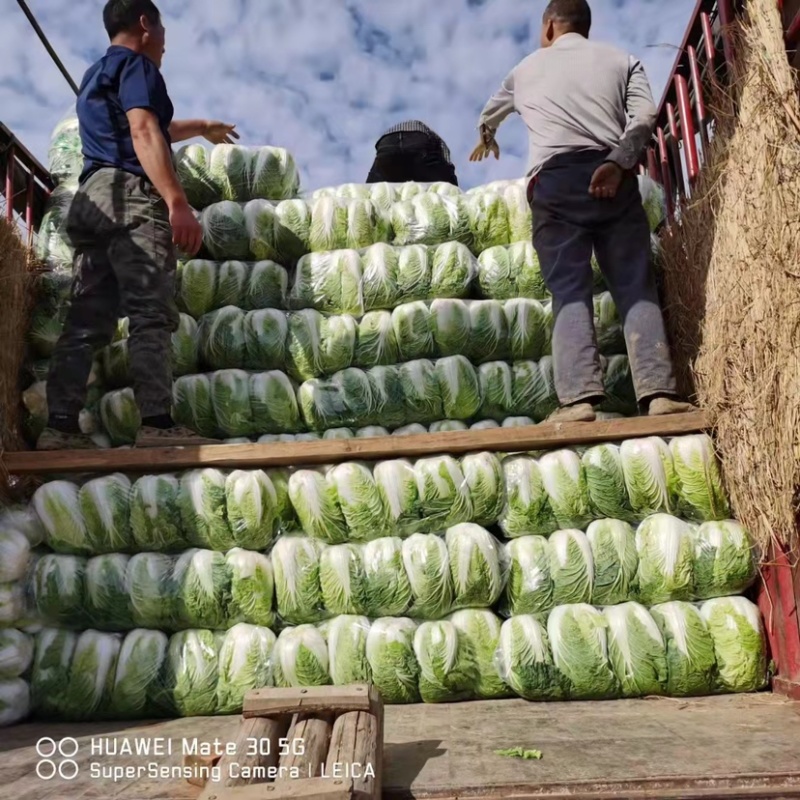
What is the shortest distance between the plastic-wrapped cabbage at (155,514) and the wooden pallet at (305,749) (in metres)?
0.93

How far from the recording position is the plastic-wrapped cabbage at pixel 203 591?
2.47 m

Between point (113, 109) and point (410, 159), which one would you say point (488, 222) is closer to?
point (113, 109)

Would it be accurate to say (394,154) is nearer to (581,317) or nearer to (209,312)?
(209,312)

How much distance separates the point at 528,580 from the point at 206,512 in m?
1.11

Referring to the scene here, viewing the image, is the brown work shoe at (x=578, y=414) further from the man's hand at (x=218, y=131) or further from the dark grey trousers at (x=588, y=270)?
the man's hand at (x=218, y=131)

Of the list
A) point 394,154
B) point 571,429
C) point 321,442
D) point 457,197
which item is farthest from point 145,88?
point 394,154

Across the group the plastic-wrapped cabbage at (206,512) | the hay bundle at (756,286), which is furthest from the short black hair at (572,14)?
the plastic-wrapped cabbage at (206,512)

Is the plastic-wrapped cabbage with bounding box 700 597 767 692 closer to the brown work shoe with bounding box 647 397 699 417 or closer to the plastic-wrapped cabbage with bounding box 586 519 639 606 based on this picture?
the plastic-wrapped cabbage with bounding box 586 519 639 606

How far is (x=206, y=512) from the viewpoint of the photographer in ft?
8.38

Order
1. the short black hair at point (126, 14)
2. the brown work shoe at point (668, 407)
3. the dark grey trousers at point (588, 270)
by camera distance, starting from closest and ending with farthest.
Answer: the brown work shoe at point (668, 407), the dark grey trousers at point (588, 270), the short black hair at point (126, 14)

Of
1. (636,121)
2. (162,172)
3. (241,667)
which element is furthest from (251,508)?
(636,121)

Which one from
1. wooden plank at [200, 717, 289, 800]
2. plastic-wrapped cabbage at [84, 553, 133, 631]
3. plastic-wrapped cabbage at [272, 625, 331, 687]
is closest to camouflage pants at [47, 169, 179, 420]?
Result: plastic-wrapped cabbage at [84, 553, 133, 631]

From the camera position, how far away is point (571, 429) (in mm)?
2584

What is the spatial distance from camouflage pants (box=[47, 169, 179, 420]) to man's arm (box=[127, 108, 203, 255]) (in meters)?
0.12
